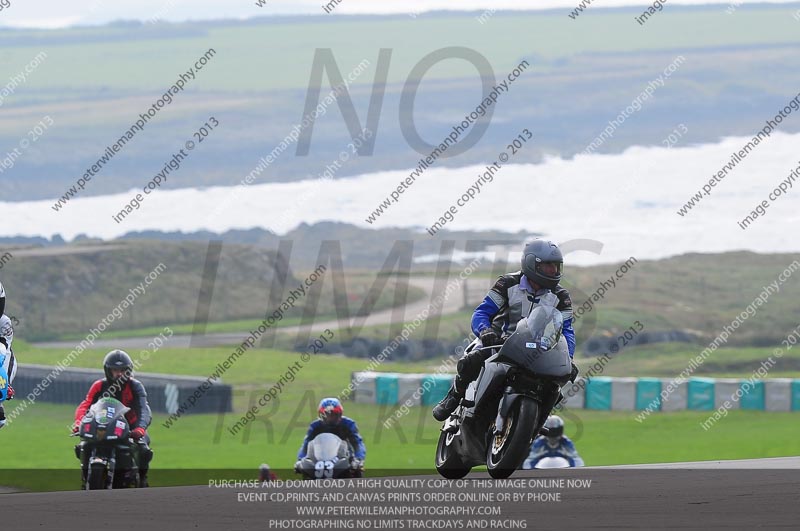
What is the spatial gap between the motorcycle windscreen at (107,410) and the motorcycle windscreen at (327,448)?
2269mm

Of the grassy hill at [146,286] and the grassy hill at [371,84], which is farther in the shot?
the grassy hill at [371,84]

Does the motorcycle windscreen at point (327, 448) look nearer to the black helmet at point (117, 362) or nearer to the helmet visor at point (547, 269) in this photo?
the black helmet at point (117, 362)

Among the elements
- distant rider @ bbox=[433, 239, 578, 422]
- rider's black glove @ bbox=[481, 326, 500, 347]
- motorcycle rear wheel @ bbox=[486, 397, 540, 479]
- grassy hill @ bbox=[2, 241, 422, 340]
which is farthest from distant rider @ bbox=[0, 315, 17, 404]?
grassy hill @ bbox=[2, 241, 422, 340]

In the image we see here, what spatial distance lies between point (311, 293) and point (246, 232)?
11993mm

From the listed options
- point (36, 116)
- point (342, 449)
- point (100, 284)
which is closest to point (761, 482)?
point (342, 449)

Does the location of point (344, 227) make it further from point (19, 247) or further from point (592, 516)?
point (592, 516)

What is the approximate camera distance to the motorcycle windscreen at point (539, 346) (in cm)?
1189

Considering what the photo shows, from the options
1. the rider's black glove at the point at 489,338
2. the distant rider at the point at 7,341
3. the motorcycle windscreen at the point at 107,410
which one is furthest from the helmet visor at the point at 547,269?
the motorcycle windscreen at the point at 107,410

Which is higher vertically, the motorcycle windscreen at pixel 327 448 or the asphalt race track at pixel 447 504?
the motorcycle windscreen at pixel 327 448

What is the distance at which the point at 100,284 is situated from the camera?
68.4 meters

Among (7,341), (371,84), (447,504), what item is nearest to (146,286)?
(7,341)

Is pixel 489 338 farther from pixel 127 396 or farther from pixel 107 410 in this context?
pixel 127 396

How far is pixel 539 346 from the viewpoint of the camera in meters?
11.9

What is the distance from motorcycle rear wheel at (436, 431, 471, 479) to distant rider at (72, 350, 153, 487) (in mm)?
3553
